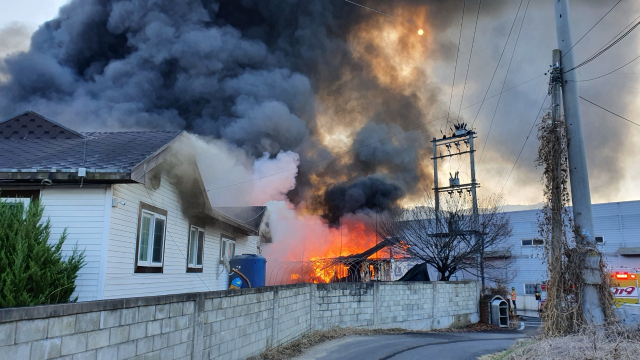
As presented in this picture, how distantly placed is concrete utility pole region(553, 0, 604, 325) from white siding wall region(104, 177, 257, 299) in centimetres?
838

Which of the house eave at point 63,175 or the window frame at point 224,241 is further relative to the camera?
the window frame at point 224,241

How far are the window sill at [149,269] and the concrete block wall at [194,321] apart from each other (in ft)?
7.86

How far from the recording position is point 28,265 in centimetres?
594

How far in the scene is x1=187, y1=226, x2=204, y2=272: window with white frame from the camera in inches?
439

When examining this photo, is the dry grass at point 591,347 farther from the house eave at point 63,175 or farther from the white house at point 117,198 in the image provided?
the house eave at point 63,175

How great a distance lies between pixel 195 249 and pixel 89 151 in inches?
157

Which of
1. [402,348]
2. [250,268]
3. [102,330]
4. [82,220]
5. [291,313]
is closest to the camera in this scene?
[102,330]

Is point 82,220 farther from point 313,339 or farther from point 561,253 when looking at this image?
point 561,253

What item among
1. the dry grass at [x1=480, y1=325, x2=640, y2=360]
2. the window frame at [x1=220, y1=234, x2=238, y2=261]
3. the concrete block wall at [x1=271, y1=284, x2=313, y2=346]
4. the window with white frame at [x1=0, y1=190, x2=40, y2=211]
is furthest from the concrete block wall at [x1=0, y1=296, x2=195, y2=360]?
the window frame at [x1=220, y1=234, x2=238, y2=261]

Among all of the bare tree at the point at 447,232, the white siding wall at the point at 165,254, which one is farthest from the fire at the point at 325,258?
the white siding wall at the point at 165,254

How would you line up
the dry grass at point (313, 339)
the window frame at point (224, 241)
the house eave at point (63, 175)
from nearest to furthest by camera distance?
the house eave at point (63, 175) → the dry grass at point (313, 339) → the window frame at point (224, 241)

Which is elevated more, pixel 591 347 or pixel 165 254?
pixel 165 254

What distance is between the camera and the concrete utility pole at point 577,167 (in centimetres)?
853

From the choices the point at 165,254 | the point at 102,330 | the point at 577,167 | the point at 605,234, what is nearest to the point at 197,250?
the point at 165,254
